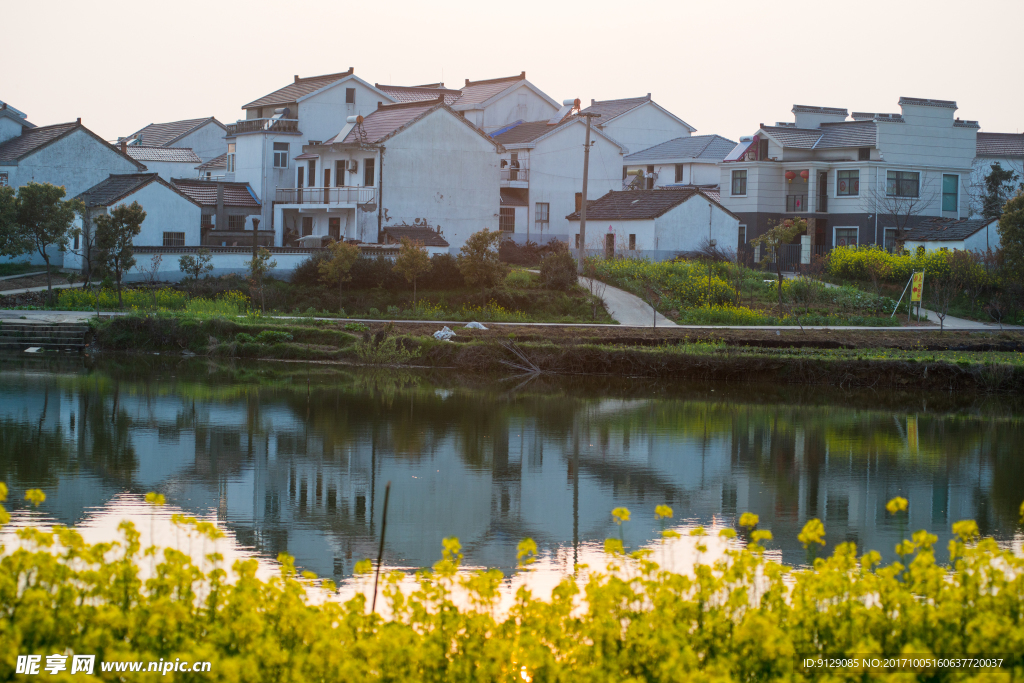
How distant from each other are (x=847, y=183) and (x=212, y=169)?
3340 centimetres

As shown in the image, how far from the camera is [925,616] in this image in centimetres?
671

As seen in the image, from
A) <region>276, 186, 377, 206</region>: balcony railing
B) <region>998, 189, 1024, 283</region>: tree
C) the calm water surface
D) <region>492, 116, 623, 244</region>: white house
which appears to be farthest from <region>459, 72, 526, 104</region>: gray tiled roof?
the calm water surface

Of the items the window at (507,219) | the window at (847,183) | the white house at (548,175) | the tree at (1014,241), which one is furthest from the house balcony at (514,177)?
the tree at (1014,241)

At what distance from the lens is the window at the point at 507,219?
51316 mm

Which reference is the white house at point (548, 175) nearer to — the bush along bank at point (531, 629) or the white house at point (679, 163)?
the white house at point (679, 163)

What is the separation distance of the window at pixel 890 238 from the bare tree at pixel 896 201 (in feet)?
0.46

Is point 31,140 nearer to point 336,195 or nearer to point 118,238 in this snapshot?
point 336,195

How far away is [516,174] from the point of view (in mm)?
51000

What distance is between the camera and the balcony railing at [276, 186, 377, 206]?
148 ft

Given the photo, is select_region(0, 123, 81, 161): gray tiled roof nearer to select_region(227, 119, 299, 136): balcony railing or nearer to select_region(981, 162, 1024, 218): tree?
select_region(227, 119, 299, 136): balcony railing

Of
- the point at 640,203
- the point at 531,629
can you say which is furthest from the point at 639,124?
the point at 531,629

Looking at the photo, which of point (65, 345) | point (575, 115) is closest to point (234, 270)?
point (65, 345)

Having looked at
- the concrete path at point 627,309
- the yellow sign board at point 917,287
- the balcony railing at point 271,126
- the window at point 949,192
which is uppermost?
the balcony railing at point 271,126

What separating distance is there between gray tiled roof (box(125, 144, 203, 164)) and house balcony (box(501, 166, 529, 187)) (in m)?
18.5
